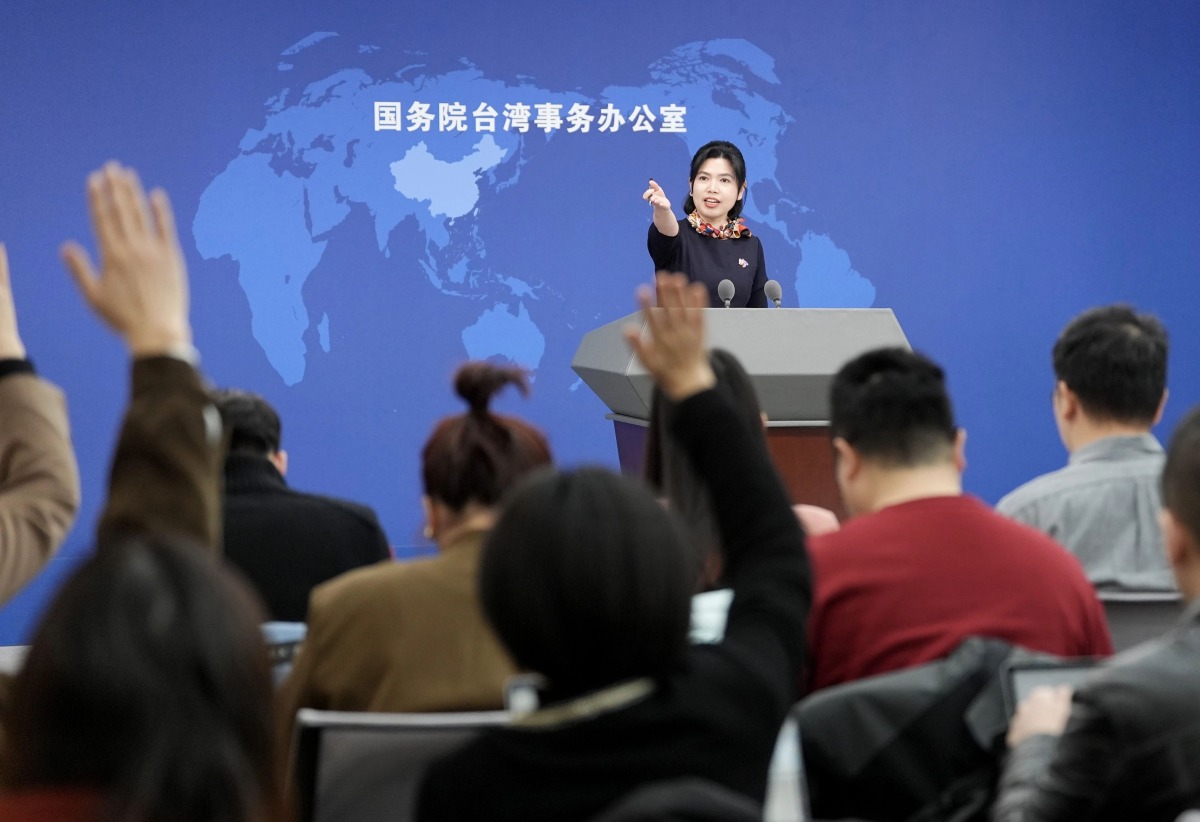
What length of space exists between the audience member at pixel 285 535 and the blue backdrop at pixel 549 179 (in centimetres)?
335

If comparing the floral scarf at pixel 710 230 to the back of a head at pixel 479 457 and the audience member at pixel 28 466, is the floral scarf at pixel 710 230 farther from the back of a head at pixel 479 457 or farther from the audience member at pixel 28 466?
the audience member at pixel 28 466

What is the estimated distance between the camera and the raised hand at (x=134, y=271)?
45.0 inches

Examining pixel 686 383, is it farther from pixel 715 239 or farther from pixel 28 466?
pixel 715 239

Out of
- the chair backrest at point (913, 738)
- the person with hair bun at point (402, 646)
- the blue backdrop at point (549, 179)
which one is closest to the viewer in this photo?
the chair backrest at point (913, 738)

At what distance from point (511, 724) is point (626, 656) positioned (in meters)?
0.11

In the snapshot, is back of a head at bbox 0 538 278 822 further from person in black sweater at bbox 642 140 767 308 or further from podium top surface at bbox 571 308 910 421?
person in black sweater at bbox 642 140 767 308

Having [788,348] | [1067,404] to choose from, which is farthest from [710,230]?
[1067,404]

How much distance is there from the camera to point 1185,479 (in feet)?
4.40

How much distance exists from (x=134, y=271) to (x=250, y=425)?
1.41 m

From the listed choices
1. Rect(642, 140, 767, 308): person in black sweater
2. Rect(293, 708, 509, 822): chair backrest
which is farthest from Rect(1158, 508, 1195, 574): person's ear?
Rect(642, 140, 767, 308): person in black sweater

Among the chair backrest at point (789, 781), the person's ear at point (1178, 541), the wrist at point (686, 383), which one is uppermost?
the wrist at point (686, 383)

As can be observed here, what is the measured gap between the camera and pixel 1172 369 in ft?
21.2

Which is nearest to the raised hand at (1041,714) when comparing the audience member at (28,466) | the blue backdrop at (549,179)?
the audience member at (28,466)

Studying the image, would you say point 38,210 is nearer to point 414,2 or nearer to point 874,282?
point 414,2
